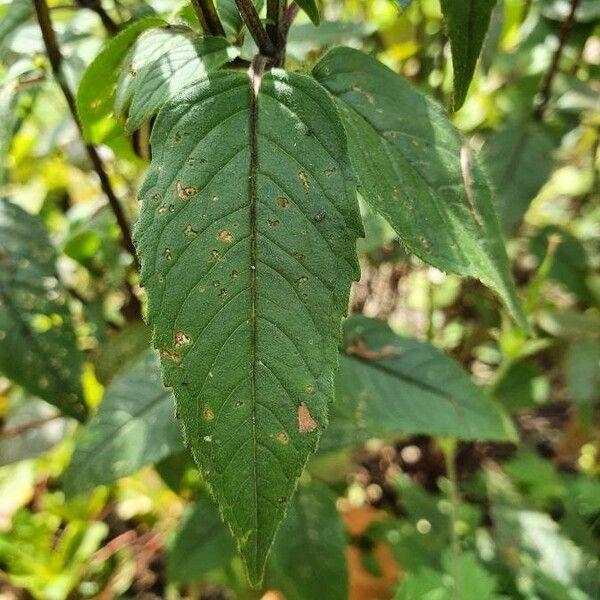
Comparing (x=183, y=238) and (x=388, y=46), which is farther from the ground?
(x=183, y=238)

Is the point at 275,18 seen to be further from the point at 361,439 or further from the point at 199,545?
the point at 199,545

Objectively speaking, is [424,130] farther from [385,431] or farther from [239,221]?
[385,431]

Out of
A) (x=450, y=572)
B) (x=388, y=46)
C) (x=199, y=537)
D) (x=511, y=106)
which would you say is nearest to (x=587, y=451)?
(x=450, y=572)

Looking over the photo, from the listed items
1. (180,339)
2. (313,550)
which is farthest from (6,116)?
(313,550)

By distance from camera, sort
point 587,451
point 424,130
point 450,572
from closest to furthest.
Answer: point 424,130 → point 450,572 → point 587,451

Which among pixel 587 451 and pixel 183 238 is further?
pixel 587 451

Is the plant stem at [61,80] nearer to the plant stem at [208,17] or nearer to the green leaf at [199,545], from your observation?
the plant stem at [208,17]

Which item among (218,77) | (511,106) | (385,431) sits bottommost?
(385,431)

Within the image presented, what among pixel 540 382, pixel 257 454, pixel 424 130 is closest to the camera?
pixel 257 454
